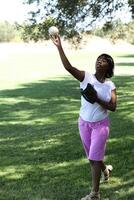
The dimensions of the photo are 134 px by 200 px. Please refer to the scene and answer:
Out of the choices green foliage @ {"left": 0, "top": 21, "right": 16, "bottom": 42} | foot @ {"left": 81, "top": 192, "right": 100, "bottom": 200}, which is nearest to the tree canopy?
foot @ {"left": 81, "top": 192, "right": 100, "bottom": 200}

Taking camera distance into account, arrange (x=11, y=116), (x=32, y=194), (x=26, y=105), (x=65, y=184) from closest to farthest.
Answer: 1. (x=32, y=194)
2. (x=65, y=184)
3. (x=11, y=116)
4. (x=26, y=105)

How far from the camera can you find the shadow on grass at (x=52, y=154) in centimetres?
757

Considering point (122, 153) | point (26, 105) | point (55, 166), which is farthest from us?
point (26, 105)

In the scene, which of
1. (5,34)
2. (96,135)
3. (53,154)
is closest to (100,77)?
(96,135)

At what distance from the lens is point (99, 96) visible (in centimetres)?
656

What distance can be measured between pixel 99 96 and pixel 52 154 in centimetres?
406

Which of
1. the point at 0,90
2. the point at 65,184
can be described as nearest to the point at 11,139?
the point at 65,184

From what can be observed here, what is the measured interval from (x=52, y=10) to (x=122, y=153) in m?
5.61

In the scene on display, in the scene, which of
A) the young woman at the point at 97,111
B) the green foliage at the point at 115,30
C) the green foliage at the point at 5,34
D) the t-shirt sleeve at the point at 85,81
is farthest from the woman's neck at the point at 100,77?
the green foliage at the point at 5,34

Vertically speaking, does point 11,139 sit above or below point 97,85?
below

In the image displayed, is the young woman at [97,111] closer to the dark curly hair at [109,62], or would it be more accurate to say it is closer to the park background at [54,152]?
the dark curly hair at [109,62]

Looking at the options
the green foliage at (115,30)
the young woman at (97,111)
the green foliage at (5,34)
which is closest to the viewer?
the young woman at (97,111)

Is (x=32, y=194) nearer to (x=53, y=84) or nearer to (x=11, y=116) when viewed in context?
(x=11, y=116)

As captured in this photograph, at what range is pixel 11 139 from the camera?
12898 mm
